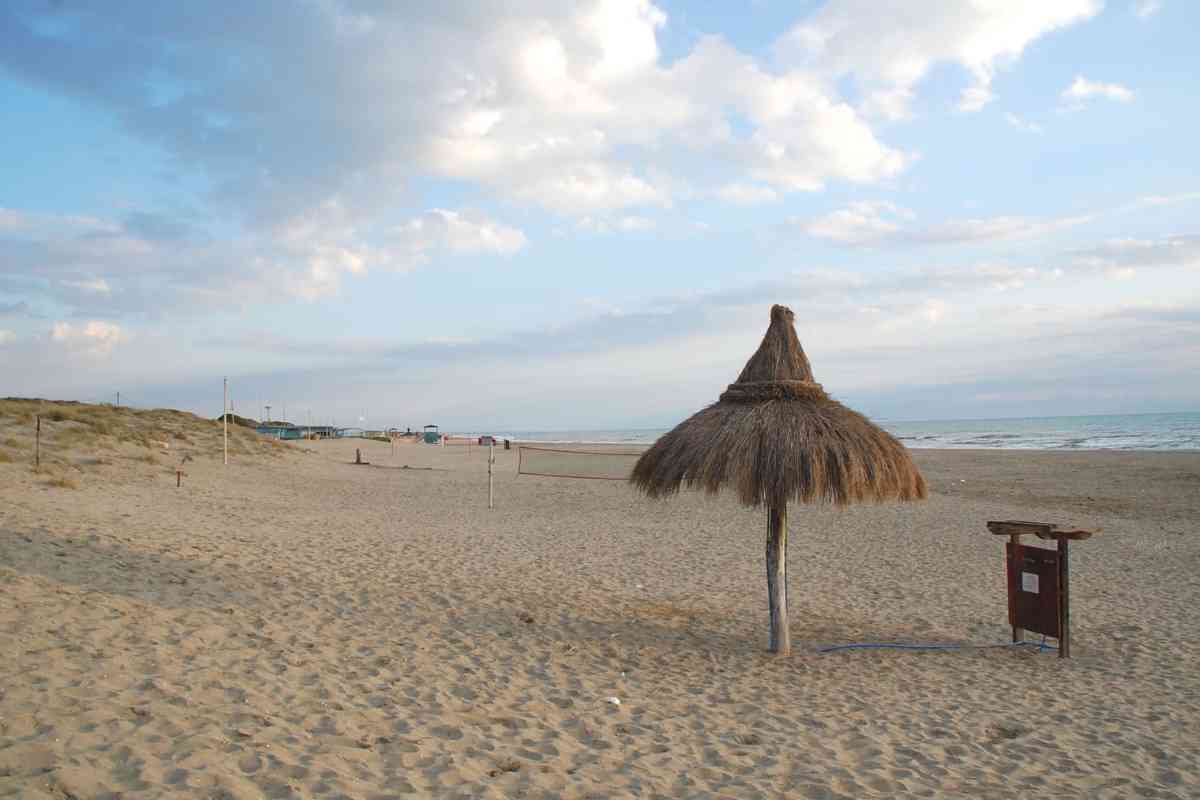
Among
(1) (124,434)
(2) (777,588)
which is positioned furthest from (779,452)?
(1) (124,434)

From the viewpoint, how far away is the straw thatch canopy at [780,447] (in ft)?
20.0

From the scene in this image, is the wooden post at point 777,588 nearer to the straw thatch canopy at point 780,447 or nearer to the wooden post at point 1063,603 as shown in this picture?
the straw thatch canopy at point 780,447

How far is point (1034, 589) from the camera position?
22.0ft

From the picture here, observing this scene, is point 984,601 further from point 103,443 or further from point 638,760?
point 103,443

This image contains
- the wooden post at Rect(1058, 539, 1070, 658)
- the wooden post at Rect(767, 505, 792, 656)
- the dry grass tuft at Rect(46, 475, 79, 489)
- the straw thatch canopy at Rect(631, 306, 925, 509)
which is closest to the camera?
the straw thatch canopy at Rect(631, 306, 925, 509)

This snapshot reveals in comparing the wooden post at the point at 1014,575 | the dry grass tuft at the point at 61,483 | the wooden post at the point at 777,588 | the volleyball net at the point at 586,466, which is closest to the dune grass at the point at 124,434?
the dry grass tuft at the point at 61,483

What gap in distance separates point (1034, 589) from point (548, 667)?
13.9ft

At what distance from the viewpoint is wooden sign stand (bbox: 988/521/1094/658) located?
21.0 ft

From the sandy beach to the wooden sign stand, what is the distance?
0.28 m

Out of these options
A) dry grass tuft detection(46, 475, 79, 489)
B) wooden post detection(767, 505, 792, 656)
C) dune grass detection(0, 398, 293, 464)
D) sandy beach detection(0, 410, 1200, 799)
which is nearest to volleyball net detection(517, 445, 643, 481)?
dune grass detection(0, 398, 293, 464)

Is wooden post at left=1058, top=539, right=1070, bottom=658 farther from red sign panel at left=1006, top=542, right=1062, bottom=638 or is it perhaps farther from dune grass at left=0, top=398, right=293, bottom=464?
dune grass at left=0, top=398, right=293, bottom=464

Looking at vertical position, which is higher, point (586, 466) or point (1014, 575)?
point (1014, 575)

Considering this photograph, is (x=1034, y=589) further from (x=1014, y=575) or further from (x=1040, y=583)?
(x=1014, y=575)

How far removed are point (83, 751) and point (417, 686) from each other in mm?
2011
